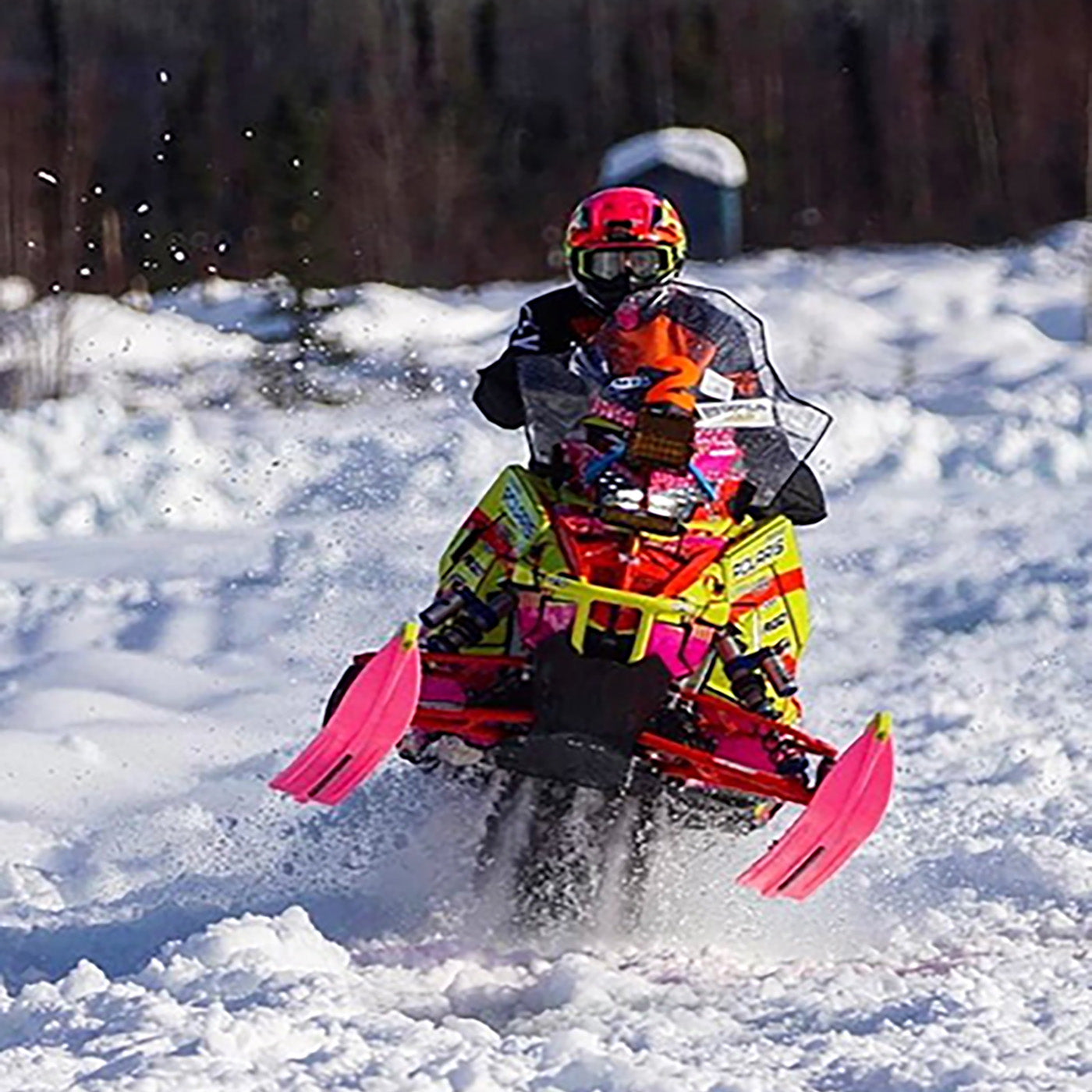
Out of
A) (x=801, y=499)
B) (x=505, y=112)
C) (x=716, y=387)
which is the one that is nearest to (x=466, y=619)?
(x=716, y=387)

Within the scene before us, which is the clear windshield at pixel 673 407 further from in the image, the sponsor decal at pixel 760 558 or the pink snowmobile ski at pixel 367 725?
the pink snowmobile ski at pixel 367 725

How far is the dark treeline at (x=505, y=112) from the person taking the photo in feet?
104

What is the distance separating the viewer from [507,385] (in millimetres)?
6637

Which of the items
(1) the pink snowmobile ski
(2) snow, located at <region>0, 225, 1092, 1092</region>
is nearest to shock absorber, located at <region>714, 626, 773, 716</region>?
(2) snow, located at <region>0, 225, 1092, 1092</region>

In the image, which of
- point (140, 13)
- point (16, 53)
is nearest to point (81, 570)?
point (16, 53)

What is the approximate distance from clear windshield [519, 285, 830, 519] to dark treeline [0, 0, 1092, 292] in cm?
2254

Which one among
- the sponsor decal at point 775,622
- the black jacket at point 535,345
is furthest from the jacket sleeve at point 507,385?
the sponsor decal at point 775,622

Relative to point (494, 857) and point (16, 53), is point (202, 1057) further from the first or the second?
point (16, 53)

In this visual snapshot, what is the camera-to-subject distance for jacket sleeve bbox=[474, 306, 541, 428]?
21.7 ft

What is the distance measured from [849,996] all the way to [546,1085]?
0.95 meters

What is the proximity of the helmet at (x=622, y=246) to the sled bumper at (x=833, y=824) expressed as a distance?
60.9 inches

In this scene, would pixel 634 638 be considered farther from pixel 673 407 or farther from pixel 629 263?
pixel 629 263

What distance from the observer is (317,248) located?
26.9m

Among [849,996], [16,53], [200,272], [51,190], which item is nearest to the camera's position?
[849,996]
